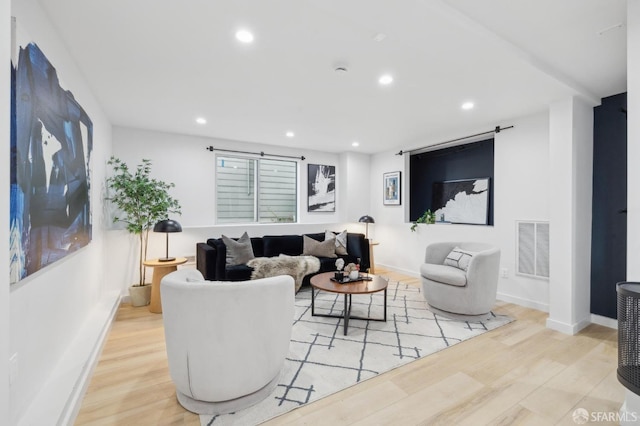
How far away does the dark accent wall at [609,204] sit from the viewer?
3039 mm

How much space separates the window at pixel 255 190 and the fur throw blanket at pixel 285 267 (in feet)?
4.72

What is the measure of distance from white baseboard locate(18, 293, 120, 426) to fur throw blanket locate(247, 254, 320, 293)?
5.50 feet

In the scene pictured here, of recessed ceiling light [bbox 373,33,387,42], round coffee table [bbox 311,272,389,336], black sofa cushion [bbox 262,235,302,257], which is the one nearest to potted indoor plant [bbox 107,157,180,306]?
black sofa cushion [bbox 262,235,302,257]

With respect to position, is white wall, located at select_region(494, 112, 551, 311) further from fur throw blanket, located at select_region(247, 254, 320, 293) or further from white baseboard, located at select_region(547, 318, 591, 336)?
fur throw blanket, located at select_region(247, 254, 320, 293)

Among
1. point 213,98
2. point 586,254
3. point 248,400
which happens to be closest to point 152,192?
point 213,98

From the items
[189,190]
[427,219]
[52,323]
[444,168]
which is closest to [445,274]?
[427,219]

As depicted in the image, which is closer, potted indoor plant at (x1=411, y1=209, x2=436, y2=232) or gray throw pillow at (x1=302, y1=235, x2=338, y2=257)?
gray throw pillow at (x1=302, y1=235, x2=338, y2=257)

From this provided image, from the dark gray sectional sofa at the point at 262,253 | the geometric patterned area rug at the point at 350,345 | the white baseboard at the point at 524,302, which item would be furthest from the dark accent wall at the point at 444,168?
the geometric patterned area rug at the point at 350,345

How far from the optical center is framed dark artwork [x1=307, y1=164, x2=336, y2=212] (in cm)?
584

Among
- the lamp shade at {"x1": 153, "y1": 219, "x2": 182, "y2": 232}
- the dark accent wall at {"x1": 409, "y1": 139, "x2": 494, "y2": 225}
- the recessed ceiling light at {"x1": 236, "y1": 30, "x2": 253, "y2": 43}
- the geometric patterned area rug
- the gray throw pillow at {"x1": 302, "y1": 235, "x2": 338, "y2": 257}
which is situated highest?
the recessed ceiling light at {"x1": 236, "y1": 30, "x2": 253, "y2": 43}

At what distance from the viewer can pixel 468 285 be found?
317cm

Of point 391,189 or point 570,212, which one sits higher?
point 391,189

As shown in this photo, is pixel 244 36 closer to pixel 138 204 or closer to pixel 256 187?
pixel 138 204

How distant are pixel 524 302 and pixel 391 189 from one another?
2872 mm
